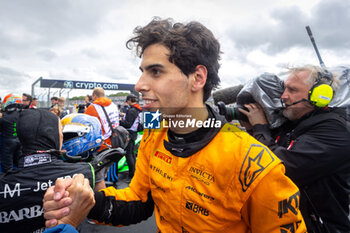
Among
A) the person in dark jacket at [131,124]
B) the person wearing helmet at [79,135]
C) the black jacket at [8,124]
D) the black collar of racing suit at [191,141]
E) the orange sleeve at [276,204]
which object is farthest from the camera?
the person in dark jacket at [131,124]

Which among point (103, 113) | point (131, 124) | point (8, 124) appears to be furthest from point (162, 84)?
point (8, 124)

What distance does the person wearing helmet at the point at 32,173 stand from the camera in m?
1.44

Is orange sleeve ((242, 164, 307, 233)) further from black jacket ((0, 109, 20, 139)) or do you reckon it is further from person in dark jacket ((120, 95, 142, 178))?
black jacket ((0, 109, 20, 139))

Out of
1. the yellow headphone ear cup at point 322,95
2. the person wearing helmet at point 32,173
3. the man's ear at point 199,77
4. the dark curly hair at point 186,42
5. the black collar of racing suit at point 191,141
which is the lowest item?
the person wearing helmet at point 32,173

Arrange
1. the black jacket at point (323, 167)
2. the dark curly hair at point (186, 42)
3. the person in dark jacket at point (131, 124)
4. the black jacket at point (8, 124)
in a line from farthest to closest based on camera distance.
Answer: the person in dark jacket at point (131, 124)
the black jacket at point (8, 124)
the black jacket at point (323, 167)
the dark curly hair at point (186, 42)

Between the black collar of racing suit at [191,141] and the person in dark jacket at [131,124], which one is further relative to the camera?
the person in dark jacket at [131,124]

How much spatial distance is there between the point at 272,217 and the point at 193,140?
56 cm

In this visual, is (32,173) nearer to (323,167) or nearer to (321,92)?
(323,167)

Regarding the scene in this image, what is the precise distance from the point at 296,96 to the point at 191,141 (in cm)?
105

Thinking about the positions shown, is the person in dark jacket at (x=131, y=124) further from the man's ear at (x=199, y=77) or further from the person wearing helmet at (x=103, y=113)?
the man's ear at (x=199, y=77)

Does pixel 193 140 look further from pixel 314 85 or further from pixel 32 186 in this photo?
pixel 32 186

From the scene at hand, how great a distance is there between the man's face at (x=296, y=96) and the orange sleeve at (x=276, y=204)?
83 cm

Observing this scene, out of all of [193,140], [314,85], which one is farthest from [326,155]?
[193,140]

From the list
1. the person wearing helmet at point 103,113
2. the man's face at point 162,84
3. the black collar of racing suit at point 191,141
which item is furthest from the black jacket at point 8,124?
the black collar of racing suit at point 191,141
